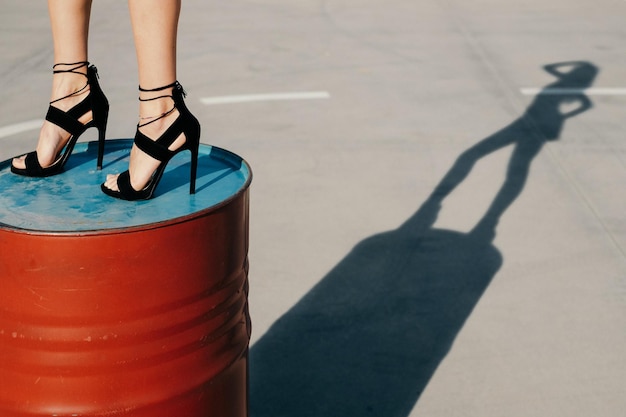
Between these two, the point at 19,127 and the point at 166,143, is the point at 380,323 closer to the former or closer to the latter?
the point at 166,143

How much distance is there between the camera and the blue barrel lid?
219 cm

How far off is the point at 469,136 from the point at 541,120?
0.73 m

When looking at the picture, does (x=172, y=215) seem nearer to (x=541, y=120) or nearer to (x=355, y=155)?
(x=355, y=155)

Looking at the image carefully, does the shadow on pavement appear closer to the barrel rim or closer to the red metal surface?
the red metal surface

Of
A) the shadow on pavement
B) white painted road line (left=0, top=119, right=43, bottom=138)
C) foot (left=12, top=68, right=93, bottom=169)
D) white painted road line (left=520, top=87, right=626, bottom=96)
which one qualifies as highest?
foot (left=12, top=68, right=93, bottom=169)

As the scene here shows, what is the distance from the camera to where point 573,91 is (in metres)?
7.76

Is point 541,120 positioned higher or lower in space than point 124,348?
lower

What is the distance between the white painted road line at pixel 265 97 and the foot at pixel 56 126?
4.59 meters

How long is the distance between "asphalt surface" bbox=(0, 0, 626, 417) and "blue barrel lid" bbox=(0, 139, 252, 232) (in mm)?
1243

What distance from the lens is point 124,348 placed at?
2.10m

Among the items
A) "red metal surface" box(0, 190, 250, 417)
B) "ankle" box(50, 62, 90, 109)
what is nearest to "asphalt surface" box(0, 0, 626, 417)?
"red metal surface" box(0, 190, 250, 417)

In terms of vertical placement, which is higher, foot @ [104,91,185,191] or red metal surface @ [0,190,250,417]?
foot @ [104,91,185,191]

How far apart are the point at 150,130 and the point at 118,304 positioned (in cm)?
56

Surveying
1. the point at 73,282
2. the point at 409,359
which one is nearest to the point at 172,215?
the point at 73,282
